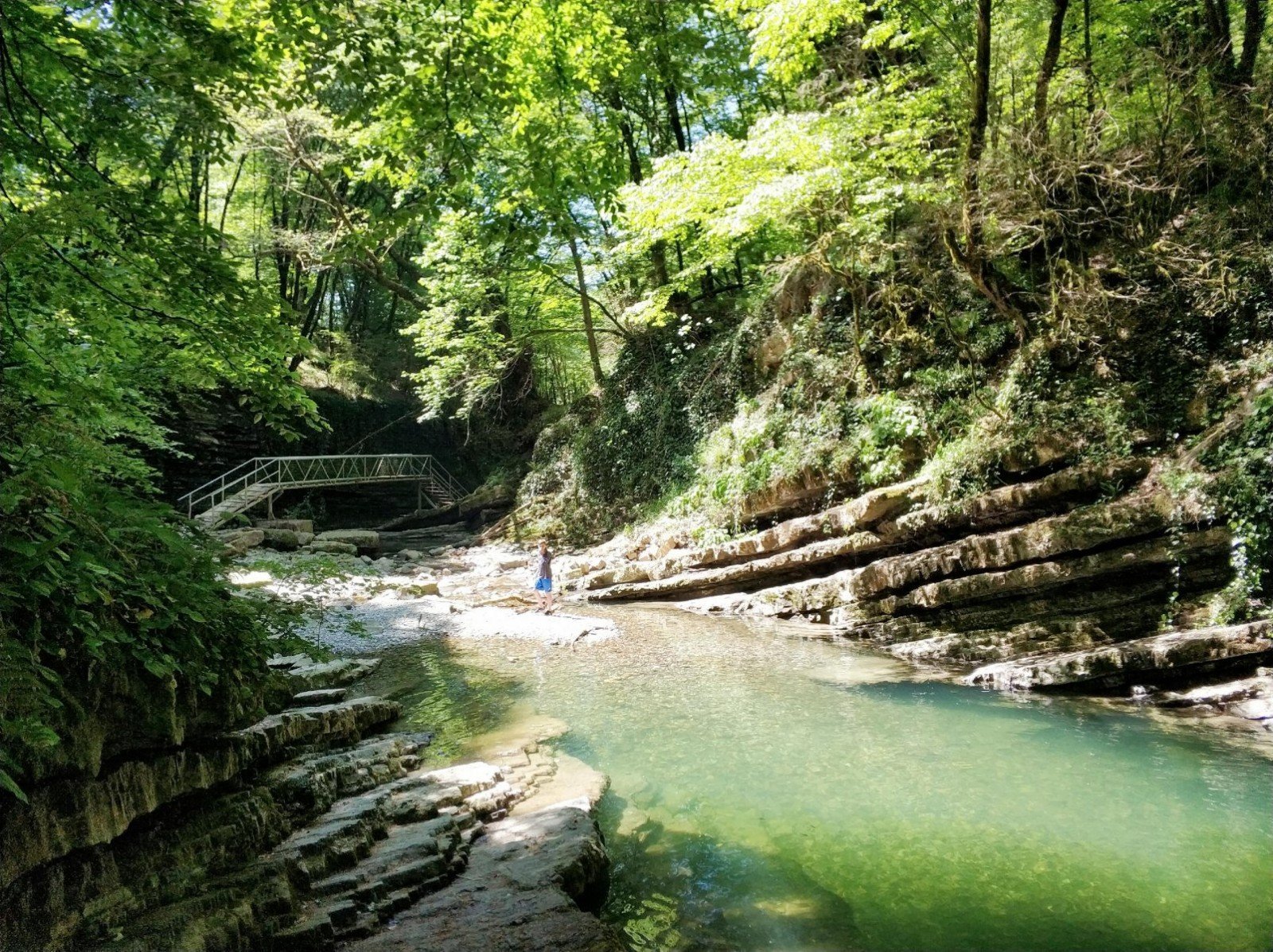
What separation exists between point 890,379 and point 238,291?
33.8 ft

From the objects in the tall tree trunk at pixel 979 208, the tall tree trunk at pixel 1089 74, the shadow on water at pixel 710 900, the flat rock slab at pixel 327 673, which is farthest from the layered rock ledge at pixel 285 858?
the tall tree trunk at pixel 1089 74

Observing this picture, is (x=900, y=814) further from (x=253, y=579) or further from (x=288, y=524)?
(x=288, y=524)

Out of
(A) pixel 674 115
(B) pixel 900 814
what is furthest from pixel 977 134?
(A) pixel 674 115

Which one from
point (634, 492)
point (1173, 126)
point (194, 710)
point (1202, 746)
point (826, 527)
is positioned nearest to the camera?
point (194, 710)

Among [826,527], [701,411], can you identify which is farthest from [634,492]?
[826,527]

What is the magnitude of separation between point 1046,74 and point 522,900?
10.7m

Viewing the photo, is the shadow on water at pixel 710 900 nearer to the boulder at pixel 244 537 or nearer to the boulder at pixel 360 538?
the boulder at pixel 244 537

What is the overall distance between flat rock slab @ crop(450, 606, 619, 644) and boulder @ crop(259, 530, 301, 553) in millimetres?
8372

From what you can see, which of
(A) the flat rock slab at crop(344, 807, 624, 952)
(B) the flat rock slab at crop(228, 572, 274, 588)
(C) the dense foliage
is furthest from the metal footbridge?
(A) the flat rock slab at crop(344, 807, 624, 952)

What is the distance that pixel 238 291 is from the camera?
13.0 ft

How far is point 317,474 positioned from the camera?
990 inches

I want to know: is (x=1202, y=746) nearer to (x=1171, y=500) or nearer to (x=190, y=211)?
(x=1171, y=500)

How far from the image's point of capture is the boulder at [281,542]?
1847 cm

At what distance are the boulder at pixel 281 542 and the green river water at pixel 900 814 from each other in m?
12.2
